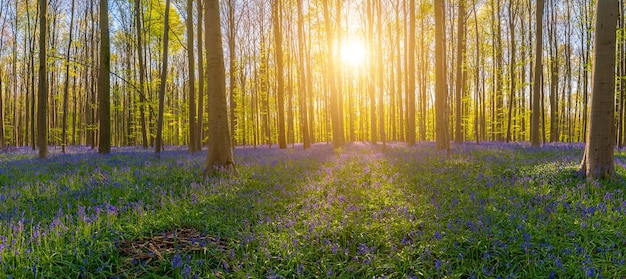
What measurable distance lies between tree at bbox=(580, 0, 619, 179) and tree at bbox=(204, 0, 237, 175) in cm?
853

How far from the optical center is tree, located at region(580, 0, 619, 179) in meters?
6.42

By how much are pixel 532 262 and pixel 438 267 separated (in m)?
1.13

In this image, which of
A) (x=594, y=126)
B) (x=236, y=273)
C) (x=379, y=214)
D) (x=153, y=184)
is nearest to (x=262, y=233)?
(x=236, y=273)

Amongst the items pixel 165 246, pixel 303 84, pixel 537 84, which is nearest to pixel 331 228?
pixel 165 246

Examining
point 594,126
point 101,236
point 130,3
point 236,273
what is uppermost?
point 130,3

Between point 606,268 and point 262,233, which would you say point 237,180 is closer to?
point 262,233

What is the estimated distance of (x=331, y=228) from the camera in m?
4.33

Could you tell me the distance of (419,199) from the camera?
5703 mm

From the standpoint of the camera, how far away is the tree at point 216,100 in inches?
335

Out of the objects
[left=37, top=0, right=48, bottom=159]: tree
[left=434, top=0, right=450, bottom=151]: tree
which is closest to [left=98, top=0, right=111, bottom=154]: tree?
[left=37, top=0, right=48, bottom=159]: tree

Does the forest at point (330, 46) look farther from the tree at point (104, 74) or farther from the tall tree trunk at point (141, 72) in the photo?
the tree at point (104, 74)

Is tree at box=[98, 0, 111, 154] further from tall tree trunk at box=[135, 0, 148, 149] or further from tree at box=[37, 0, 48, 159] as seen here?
tall tree trunk at box=[135, 0, 148, 149]

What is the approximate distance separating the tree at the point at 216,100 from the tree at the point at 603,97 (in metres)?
8.53

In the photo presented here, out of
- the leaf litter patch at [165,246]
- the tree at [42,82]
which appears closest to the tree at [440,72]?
the leaf litter patch at [165,246]
